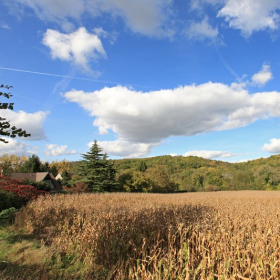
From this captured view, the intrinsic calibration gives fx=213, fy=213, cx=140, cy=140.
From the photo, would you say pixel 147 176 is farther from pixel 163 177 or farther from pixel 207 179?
pixel 207 179

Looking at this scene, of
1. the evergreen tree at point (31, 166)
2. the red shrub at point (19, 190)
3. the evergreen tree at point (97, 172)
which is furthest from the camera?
the evergreen tree at point (31, 166)

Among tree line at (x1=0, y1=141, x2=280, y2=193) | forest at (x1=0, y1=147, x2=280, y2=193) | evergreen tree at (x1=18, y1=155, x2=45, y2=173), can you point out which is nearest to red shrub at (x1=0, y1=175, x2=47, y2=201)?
tree line at (x1=0, y1=141, x2=280, y2=193)

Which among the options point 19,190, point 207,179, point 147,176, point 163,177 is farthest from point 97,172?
point 207,179

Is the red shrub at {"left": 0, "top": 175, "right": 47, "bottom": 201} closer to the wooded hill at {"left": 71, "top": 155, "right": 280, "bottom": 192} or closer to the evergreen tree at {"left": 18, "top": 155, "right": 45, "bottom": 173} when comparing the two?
the wooded hill at {"left": 71, "top": 155, "right": 280, "bottom": 192}

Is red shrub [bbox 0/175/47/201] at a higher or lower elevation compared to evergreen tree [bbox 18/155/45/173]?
lower

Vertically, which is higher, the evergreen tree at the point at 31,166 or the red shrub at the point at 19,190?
the evergreen tree at the point at 31,166

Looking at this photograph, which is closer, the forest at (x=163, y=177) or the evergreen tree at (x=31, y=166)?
the forest at (x=163, y=177)

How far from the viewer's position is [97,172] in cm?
3766

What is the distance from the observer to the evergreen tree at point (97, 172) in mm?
36094

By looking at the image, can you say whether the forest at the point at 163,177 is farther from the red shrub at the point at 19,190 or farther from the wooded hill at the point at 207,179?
the red shrub at the point at 19,190

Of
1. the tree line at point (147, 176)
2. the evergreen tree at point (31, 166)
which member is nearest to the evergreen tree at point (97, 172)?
the tree line at point (147, 176)

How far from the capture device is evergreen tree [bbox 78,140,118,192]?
36094mm

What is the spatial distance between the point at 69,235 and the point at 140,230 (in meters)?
2.75

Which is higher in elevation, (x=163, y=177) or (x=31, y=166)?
(x=31, y=166)
